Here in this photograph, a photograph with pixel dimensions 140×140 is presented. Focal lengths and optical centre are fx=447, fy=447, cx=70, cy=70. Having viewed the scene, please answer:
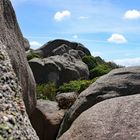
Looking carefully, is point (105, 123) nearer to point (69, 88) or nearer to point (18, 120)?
point (18, 120)

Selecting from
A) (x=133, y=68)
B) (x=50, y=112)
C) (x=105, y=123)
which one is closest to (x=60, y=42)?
(x=50, y=112)

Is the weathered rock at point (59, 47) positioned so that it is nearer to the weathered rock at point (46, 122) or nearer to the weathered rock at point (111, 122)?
the weathered rock at point (46, 122)

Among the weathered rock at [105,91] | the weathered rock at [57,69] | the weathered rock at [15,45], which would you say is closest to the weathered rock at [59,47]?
the weathered rock at [57,69]

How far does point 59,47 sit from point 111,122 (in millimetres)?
38217

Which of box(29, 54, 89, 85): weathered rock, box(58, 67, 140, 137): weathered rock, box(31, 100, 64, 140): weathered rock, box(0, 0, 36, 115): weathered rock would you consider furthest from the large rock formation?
box(0, 0, 36, 115): weathered rock

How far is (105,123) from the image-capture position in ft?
24.9

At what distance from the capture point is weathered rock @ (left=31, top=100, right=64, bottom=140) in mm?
13570

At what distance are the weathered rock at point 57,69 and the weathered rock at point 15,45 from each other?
23131mm

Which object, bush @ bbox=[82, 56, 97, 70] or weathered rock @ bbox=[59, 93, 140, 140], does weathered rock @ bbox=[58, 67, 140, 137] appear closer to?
weathered rock @ bbox=[59, 93, 140, 140]

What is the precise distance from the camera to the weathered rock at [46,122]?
534 inches

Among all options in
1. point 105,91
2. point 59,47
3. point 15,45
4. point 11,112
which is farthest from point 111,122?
point 59,47

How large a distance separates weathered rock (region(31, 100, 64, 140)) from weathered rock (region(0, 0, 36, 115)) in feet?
16.4

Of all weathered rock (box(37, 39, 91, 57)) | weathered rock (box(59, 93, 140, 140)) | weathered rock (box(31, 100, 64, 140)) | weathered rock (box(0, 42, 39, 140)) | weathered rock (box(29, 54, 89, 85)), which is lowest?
weathered rock (box(31, 100, 64, 140))

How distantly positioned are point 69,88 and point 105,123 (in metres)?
20.2
